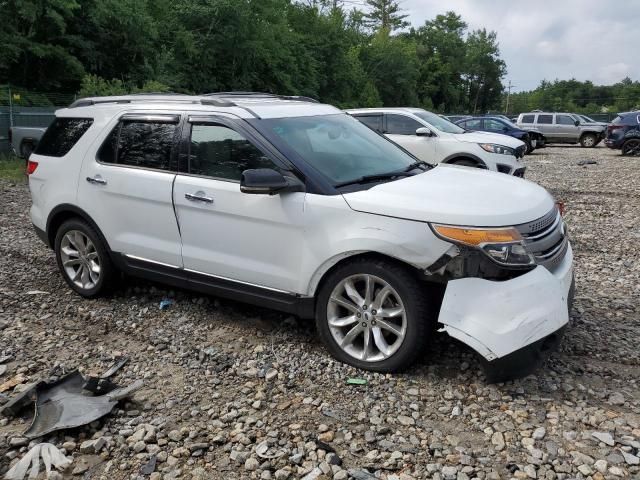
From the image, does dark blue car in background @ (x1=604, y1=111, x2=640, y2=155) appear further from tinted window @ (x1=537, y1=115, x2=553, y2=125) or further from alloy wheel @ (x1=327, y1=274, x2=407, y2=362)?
alloy wheel @ (x1=327, y1=274, x2=407, y2=362)

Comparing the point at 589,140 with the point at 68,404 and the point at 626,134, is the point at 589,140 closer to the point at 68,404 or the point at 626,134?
the point at 626,134

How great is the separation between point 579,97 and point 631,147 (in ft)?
287

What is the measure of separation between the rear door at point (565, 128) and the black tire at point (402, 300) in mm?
26246

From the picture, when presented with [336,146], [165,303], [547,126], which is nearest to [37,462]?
[165,303]

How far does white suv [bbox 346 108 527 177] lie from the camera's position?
1051cm

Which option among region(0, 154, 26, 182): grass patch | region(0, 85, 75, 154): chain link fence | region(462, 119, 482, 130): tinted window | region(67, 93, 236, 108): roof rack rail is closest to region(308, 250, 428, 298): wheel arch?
region(67, 93, 236, 108): roof rack rail

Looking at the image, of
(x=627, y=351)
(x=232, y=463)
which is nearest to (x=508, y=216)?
(x=627, y=351)

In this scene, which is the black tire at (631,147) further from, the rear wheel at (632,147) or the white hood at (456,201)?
the white hood at (456,201)

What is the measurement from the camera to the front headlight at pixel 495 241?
131 inches

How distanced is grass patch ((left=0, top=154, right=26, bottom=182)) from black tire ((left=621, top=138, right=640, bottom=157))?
1912 centimetres

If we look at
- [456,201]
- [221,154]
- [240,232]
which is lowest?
[240,232]

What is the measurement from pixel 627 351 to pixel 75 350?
3.95m

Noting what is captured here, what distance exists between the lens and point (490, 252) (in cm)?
334

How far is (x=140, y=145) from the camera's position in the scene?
185 inches
